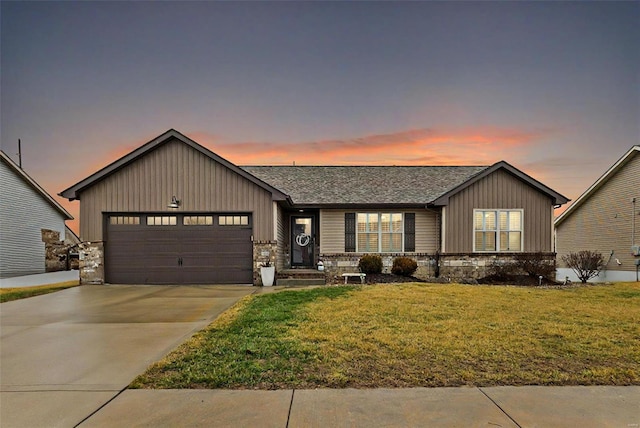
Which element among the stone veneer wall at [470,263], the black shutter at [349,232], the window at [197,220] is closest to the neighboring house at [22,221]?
the window at [197,220]

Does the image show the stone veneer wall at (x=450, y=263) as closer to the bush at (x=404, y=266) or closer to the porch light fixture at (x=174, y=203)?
the bush at (x=404, y=266)

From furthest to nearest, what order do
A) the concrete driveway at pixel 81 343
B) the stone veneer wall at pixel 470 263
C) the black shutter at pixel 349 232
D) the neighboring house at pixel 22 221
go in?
1. the neighboring house at pixel 22 221
2. the black shutter at pixel 349 232
3. the stone veneer wall at pixel 470 263
4. the concrete driveway at pixel 81 343

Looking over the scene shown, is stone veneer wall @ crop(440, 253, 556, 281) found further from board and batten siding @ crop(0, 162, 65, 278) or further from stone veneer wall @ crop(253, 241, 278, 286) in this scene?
board and batten siding @ crop(0, 162, 65, 278)

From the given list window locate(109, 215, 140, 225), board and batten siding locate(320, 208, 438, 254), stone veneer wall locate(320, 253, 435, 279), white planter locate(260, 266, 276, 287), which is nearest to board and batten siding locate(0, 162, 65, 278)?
window locate(109, 215, 140, 225)

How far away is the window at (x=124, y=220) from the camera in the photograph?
1409 cm

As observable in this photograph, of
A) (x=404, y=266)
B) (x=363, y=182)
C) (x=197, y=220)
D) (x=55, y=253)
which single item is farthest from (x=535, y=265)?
(x=55, y=253)

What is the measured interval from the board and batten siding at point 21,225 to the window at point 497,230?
2256cm

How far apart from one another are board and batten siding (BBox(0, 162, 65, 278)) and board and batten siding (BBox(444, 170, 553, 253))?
21.4 metres

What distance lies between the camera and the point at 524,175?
1498 cm

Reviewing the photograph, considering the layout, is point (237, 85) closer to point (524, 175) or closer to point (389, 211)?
point (389, 211)

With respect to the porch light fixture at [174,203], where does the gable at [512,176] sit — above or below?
above

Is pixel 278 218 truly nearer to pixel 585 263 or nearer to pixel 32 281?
pixel 32 281

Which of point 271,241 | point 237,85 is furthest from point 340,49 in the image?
point 271,241

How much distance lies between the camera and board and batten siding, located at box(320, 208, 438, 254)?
52.2 feet
